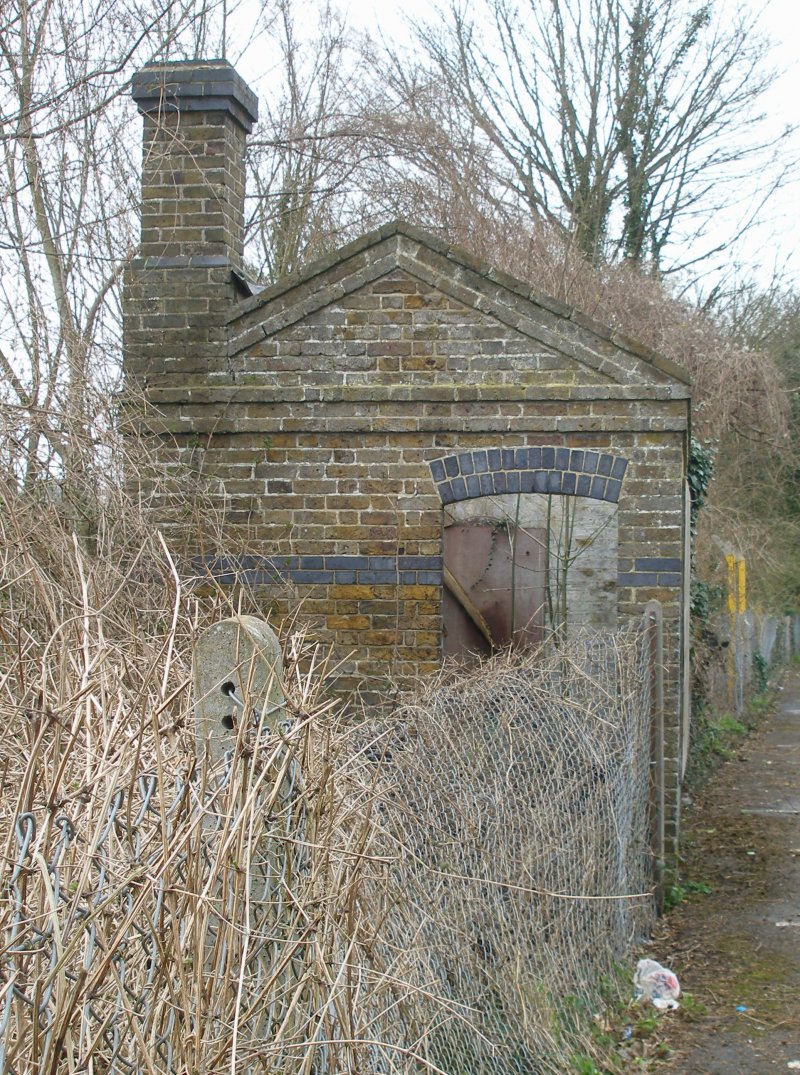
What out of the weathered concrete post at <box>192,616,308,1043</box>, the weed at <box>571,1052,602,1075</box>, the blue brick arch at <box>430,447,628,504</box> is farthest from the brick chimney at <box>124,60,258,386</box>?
the weathered concrete post at <box>192,616,308,1043</box>

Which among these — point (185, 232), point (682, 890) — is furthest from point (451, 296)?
point (682, 890)

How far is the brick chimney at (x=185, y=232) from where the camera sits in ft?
28.7

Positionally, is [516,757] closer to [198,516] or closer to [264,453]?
[198,516]

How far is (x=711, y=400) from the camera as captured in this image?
18.7 meters

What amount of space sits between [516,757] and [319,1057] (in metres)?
2.26

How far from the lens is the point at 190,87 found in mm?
8766

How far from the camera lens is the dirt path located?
18.9ft

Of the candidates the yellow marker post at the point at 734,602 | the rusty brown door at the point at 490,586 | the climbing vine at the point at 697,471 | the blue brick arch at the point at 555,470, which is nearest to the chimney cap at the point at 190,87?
the blue brick arch at the point at 555,470

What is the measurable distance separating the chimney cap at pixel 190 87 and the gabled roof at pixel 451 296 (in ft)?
4.64

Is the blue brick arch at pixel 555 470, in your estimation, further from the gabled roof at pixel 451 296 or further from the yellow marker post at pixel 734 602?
the yellow marker post at pixel 734 602

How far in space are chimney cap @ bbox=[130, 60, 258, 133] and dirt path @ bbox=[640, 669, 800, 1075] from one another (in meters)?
6.49

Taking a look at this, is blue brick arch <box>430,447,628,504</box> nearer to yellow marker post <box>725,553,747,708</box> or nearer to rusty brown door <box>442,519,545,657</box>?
rusty brown door <box>442,519,545,657</box>

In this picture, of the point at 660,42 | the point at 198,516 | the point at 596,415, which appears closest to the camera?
the point at 198,516

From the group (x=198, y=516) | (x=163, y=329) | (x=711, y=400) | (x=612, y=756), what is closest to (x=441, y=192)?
(x=711, y=400)
